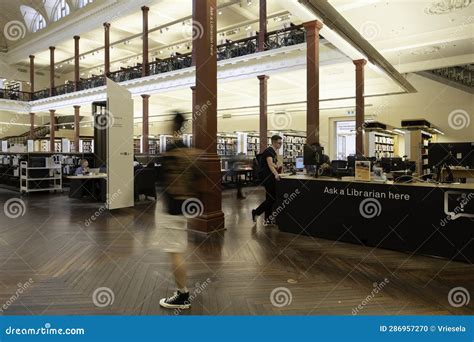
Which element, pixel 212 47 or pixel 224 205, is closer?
pixel 212 47

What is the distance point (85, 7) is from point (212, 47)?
16.6 meters

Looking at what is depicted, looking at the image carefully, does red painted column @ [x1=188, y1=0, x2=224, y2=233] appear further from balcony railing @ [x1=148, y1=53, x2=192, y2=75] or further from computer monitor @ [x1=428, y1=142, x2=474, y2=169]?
balcony railing @ [x1=148, y1=53, x2=192, y2=75]

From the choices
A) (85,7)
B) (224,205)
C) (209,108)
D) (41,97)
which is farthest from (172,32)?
(209,108)

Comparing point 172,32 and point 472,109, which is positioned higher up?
point 172,32

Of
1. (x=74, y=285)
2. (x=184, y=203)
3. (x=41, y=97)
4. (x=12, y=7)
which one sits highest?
(x=12, y=7)

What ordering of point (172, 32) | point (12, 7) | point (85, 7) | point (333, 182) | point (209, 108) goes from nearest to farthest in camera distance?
point (333, 182) → point (209, 108) → point (85, 7) → point (172, 32) → point (12, 7)

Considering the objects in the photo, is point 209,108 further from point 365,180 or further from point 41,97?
point 41,97

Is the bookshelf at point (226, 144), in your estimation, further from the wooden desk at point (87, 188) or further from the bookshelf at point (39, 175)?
the wooden desk at point (87, 188)

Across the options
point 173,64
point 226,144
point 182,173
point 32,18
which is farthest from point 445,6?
point 32,18

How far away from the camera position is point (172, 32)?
19.2 m

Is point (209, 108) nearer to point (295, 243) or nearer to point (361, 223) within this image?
point (295, 243)

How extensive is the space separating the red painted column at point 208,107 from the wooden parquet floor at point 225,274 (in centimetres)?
32

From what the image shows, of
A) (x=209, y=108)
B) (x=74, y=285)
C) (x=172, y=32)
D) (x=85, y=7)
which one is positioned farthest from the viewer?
(x=172, y=32)

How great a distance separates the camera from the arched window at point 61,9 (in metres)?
21.3
